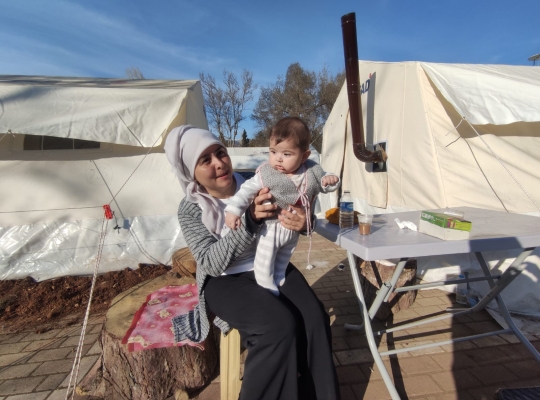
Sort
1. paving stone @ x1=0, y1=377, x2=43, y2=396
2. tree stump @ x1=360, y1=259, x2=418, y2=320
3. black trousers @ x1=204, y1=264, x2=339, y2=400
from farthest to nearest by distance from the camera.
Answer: tree stump @ x1=360, y1=259, x2=418, y2=320
paving stone @ x1=0, y1=377, x2=43, y2=396
black trousers @ x1=204, y1=264, x2=339, y2=400

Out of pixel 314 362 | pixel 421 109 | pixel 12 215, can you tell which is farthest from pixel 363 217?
pixel 12 215

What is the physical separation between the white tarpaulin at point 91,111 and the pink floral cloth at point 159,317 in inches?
90.5

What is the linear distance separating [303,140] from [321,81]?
26.3 m

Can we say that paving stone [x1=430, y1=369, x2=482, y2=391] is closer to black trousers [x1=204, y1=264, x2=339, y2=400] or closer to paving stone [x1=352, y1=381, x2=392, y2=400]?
paving stone [x1=352, y1=381, x2=392, y2=400]

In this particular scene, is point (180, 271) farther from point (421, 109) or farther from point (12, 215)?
point (421, 109)

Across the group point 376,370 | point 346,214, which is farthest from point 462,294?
point 346,214

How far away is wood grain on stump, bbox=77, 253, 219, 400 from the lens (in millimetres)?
1818

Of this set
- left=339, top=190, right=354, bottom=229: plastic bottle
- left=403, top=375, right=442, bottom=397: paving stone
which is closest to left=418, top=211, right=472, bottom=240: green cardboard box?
left=339, top=190, right=354, bottom=229: plastic bottle

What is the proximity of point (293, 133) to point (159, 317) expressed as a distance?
158cm

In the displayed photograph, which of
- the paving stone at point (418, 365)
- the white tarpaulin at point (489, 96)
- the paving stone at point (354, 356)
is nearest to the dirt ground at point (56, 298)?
the paving stone at point (354, 356)

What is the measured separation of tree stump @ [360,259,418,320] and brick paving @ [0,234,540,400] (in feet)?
0.31

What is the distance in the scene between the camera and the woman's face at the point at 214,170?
1.65 meters

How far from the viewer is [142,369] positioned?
183 centimetres

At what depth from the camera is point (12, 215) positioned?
392 centimetres
